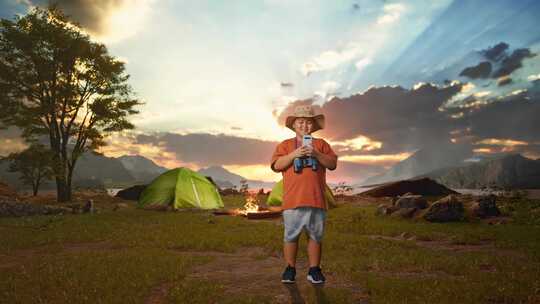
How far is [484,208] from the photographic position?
16.5m

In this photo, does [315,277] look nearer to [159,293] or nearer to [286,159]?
[286,159]

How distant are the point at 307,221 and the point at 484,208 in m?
14.3

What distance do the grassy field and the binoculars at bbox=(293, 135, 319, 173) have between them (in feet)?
6.67

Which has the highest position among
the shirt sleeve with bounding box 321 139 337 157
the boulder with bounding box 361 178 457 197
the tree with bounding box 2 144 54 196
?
the tree with bounding box 2 144 54 196

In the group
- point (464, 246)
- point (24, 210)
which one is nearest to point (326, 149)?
point (464, 246)

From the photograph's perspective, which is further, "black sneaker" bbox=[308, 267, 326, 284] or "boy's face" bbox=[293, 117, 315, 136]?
"boy's face" bbox=[293, 117, 315, 136]

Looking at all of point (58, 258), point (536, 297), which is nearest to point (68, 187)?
point (58, 258)

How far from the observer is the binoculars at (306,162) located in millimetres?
5988

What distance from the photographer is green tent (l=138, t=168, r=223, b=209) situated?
2298 centimetres

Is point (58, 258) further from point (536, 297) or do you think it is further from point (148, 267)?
point (536, 297)

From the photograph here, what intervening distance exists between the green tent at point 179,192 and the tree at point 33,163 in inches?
367

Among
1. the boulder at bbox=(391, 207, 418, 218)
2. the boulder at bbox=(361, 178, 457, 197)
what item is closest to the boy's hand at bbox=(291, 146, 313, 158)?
the boulder at bbox=(391, 207, 418, 218)

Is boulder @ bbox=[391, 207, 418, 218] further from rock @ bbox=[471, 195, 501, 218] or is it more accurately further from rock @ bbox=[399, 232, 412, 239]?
rock @ bbox=[399, 232, 412, 239]

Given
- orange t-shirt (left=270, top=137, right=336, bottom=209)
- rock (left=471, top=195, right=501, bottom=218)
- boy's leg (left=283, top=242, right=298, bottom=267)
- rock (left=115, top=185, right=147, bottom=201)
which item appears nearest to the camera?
orange t-shirt (left=270, top=137, right=336, bottom=209)
